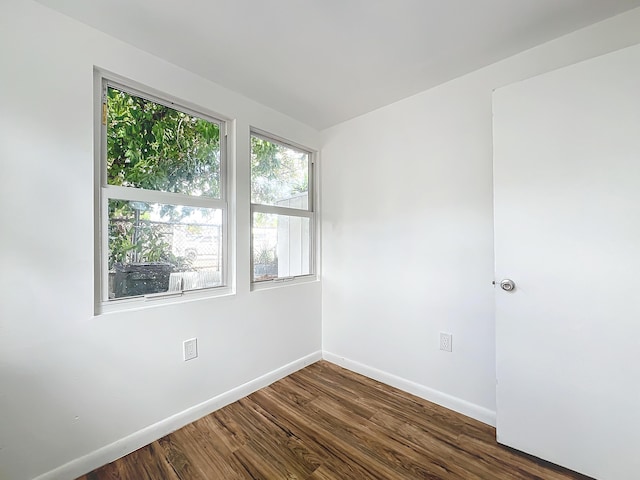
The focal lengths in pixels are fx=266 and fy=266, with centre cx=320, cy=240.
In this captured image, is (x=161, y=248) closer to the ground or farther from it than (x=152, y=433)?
farther from it

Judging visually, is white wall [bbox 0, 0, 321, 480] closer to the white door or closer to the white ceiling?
the white ceiling

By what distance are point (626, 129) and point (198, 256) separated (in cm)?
252

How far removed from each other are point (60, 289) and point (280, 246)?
1.52 metres

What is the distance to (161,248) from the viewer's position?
175 centimetres

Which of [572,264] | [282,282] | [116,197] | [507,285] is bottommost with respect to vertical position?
[282,282]

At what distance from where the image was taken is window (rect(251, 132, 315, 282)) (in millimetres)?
2316

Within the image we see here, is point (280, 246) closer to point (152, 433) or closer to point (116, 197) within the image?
point (116, 197)

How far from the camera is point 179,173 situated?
6.03ft

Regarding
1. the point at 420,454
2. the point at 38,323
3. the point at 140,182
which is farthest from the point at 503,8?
the point at 38,323

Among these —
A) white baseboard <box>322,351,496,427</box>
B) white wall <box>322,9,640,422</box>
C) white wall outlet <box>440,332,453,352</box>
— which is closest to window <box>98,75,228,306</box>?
white wall <box>322,9,640,422</box>

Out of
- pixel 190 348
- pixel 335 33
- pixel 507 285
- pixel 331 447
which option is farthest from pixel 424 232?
pixel 190 348

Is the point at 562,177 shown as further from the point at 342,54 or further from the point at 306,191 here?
the point at 306,191

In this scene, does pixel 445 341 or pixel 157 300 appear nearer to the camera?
pixel 157 300

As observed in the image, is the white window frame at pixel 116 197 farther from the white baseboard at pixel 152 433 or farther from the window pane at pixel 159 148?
the white baseboard at pixel 152 433
